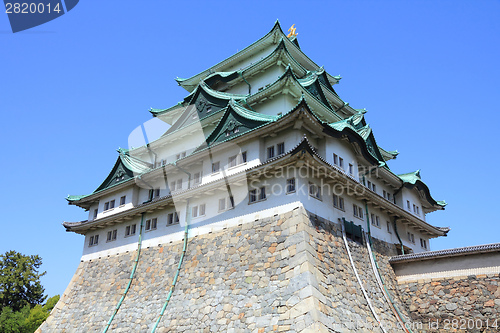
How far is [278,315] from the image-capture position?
18.4 m

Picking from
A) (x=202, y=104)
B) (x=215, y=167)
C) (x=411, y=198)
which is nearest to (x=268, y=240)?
(x=215, y=167)

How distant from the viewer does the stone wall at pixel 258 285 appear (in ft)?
61.0

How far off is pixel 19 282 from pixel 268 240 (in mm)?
38771

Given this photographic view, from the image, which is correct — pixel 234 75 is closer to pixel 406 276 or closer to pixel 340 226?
pixel 340 226

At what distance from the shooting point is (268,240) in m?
21.3

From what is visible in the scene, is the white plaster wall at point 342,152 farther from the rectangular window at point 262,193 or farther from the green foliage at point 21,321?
the green foliage at point 21,321

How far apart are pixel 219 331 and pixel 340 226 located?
916 cm

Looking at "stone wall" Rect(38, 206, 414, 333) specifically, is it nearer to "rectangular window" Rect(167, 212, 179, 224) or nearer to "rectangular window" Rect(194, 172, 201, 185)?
"rectangular window" Rect(167, 212, 179, 224)

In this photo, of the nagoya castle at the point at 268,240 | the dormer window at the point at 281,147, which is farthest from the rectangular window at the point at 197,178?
the dormer window at the point at 281,147

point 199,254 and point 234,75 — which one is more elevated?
point 234,75

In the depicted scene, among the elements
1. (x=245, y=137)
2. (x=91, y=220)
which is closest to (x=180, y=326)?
(x=245, y=137)

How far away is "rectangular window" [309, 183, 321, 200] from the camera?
2214 cm

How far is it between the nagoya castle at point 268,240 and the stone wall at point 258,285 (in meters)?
0.07

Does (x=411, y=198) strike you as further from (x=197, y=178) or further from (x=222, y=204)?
(x=197, y=178)
